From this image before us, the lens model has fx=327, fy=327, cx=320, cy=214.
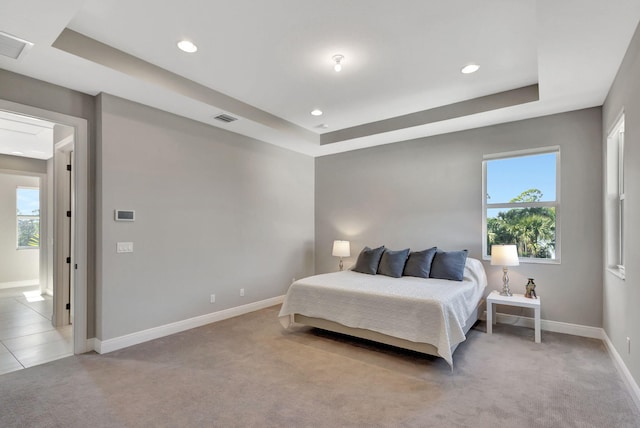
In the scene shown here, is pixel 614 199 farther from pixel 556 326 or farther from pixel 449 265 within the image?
pixel 449 265

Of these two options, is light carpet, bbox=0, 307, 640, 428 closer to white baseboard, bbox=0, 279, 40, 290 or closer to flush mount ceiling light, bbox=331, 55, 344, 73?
flush mount ceiling light, bbox=331, 55, 344, 73

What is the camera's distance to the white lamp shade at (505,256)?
3.98 m

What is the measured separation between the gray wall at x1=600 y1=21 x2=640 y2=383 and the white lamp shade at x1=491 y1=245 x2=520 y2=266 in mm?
973

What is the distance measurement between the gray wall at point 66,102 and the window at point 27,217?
18.5 ft

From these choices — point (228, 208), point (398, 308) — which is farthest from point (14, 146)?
point (398, 308)

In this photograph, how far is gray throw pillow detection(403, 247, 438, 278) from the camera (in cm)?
441

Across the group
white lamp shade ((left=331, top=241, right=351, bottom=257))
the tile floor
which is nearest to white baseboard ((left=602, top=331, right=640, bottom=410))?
white lamp shade ((left=331, top=241, right=351, bottom=257))

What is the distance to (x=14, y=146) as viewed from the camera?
5762mm

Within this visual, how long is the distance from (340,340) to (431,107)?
3185 millimetres

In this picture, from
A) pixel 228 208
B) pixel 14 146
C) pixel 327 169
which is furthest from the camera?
pixel 327 169

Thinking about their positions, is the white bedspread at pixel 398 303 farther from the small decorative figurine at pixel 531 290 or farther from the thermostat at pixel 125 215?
the thermostat at pixel 125 215

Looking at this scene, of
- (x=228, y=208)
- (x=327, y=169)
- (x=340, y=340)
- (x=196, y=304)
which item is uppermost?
(x=327, y=169)

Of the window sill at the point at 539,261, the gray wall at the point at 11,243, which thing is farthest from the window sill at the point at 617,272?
the gray wall at the point at 11,243

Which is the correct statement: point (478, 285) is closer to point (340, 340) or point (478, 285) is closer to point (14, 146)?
point (340, 340)
